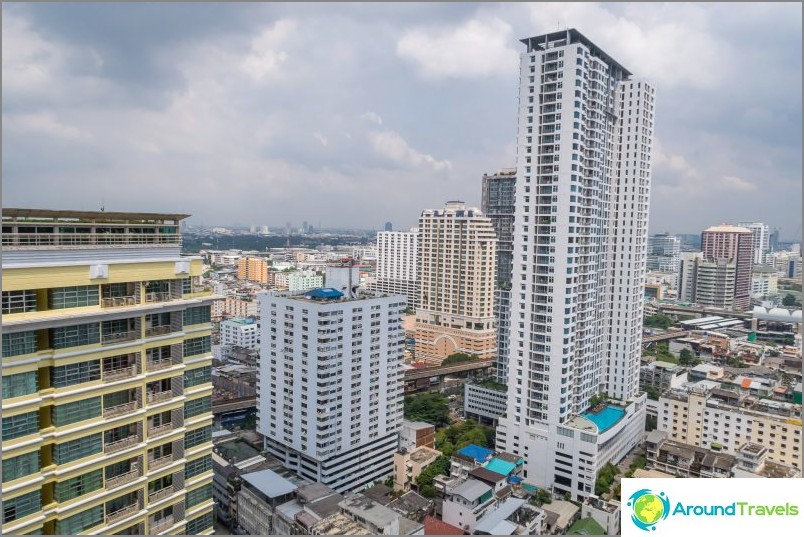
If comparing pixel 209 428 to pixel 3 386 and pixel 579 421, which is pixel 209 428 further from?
pixel 579 421

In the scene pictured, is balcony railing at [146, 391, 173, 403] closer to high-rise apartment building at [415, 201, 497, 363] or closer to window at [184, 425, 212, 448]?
window at [184, 425, 212, 448]

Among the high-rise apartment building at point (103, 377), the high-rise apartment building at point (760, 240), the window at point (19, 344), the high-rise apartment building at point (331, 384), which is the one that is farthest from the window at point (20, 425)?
the high-rise apartment building at point (760, 240)

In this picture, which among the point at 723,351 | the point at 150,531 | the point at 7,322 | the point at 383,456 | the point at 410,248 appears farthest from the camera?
the point at 410,248

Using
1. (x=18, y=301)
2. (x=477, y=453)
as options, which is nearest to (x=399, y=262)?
(x=477, y=453)

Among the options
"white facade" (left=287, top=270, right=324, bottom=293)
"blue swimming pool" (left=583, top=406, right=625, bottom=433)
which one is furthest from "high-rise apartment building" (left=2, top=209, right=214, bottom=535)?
"white facade" (left=287, top=270, right=324, bottom=293)

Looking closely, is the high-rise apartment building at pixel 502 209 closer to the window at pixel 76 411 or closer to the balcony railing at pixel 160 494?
the balcony railing at pixel 160 494

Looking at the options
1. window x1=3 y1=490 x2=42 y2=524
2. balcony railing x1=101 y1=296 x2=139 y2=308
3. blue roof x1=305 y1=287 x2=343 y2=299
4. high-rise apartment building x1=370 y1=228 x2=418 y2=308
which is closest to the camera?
window x1=3 y1=490 x2=42 y2=524

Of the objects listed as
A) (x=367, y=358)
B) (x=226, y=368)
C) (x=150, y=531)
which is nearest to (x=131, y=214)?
(x=150, y=531)
